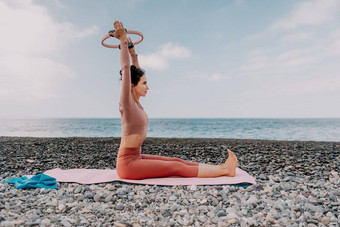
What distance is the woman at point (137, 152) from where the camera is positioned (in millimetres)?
5215

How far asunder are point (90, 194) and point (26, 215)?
101 cm

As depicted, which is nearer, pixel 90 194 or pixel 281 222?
pixel 281 222

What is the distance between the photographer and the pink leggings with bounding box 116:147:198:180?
5.34 metres

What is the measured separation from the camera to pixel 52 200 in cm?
434

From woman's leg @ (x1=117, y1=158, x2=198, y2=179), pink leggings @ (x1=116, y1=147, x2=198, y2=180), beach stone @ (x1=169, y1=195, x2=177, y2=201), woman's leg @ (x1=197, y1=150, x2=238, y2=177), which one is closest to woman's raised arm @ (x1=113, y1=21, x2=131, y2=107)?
pink leggings @ (x1=116, y1=147, x2=198, y2=180)

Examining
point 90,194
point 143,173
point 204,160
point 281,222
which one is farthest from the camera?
point 204,160

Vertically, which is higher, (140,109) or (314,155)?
(140,109)

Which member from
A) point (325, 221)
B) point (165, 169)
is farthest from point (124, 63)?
point (325, 221)

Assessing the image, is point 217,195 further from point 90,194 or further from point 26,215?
point 26,215

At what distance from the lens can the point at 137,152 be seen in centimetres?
544

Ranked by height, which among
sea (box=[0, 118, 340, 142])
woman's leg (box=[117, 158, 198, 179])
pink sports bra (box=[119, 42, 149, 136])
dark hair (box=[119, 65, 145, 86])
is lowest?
sea (box=[0, 118, 340, 142])

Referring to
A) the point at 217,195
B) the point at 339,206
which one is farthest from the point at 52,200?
the point at 339,206

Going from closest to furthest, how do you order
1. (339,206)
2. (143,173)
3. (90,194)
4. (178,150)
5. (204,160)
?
(339,206) < (90,194) < (143,173) < (204,160) < (178,150)

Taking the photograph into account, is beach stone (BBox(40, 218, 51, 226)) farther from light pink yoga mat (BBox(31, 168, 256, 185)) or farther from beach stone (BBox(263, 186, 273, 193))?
beach stone (BBox(263, 186, 273, 193))
